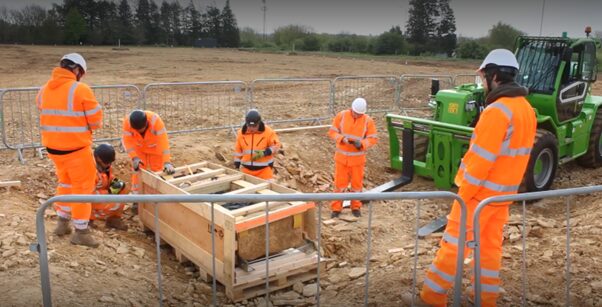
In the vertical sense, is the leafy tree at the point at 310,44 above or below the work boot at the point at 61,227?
above

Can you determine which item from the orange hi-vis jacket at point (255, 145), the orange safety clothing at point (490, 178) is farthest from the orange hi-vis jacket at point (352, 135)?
the orange safety clothing at point (490, 178)

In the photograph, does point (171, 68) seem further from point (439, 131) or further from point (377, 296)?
point (377, 296)

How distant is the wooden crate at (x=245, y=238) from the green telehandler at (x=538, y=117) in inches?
123

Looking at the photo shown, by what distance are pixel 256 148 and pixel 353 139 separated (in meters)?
1.50

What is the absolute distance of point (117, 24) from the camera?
5006 cm

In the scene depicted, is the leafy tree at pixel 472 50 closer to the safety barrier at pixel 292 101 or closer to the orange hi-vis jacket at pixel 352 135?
the safety barrier at pixel 292 101

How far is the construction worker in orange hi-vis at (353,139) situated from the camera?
7781mm

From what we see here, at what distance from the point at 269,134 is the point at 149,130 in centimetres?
159

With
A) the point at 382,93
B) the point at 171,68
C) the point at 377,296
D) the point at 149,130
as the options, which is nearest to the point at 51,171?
the point at 149,130

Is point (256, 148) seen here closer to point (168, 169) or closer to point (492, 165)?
point (168, 169)

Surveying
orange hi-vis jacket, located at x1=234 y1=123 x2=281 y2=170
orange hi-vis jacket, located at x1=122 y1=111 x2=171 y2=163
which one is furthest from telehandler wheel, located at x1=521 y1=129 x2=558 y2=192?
orange hi-vis jacket, located at x1=122 y1=111 x2=171 y2=163

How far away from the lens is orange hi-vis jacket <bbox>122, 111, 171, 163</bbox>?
682 cm

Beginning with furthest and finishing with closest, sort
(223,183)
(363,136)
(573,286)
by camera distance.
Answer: (363,136) < (223,183) < (573,286)

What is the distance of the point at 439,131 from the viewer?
7.96m
